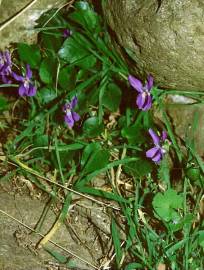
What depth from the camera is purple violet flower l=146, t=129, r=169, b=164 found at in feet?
6.34

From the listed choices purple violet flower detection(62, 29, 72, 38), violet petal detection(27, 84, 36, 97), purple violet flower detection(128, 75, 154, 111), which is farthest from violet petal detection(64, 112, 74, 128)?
purple violet flower detection(62, 29, 72, 38)

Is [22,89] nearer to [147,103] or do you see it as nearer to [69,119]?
[69,119]

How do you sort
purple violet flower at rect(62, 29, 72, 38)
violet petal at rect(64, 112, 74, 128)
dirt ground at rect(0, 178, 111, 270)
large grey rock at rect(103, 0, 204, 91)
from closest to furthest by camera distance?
large grey rock at rect(103, 0, 204, 91), dirt ground at rect(0, 178, 111, 270), violet petal at rect(64, 112, 74, 128), purple violet flower at rect(62, 29, 72, 38)

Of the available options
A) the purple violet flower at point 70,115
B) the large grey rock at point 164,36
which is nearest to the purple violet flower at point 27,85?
the purple violet flower at point 70,115

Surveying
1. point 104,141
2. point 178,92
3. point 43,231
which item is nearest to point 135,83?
point 178,92

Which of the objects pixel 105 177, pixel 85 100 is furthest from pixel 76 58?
pixel 105 177

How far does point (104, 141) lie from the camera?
2.17 metres

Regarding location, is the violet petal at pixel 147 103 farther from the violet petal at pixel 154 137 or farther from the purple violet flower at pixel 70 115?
the purple violet flower at pixel 70 115

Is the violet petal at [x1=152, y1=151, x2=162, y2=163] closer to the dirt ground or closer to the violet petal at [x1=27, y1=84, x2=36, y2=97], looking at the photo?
the dirt ground

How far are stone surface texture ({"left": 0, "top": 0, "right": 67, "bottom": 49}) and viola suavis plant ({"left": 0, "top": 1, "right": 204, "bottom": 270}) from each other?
5cm

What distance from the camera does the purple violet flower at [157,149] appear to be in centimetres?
193

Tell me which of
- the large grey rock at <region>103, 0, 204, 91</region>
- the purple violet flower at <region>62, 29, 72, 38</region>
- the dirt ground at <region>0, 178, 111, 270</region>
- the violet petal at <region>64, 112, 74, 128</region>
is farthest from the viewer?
the purple violet flower at <region>62, 29, 72, 38</region>

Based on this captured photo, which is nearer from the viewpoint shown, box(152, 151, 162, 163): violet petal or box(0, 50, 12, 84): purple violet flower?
box(152, 151, 162, 163): violet petal

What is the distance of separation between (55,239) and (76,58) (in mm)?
765
